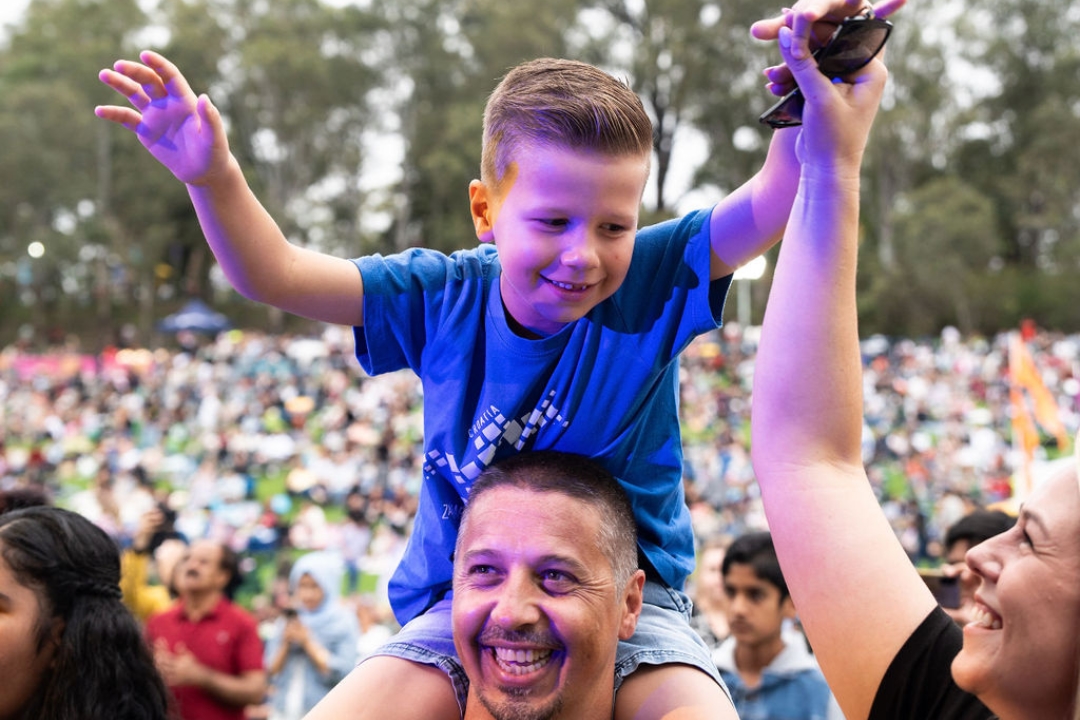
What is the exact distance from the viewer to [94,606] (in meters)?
2.40

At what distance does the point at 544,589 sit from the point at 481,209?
2.37 feet

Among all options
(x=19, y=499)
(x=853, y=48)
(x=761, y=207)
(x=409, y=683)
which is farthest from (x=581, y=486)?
(x=19, y=499)

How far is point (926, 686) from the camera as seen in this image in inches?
54.7

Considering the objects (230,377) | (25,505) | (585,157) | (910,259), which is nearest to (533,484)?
(585,157)

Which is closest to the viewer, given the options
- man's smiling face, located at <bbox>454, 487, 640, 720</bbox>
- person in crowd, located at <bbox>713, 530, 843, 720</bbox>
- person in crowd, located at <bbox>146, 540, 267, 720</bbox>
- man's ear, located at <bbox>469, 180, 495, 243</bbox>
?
man's smiling face, located at <bbox>454, 487, 640, 720</bbox>

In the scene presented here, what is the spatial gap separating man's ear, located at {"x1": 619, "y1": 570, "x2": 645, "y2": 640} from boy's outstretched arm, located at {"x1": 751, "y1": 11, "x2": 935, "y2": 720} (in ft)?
1.51

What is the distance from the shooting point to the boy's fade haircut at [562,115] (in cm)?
185

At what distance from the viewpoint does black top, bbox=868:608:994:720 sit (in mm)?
1379

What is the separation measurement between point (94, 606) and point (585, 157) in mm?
1466

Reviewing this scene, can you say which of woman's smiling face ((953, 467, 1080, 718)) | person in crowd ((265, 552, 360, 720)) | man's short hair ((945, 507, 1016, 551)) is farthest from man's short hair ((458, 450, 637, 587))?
person in crowd ((265, 552, 360, 720))

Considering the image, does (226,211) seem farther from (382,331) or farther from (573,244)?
(573,244)

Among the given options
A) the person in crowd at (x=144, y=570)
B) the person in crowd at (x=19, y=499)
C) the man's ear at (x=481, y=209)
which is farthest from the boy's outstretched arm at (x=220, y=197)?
the person in crowd at (x=144, y=570)

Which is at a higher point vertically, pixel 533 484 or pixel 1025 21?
pixel 1025 21

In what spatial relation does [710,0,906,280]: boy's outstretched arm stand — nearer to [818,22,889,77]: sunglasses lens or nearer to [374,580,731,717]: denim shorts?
[818,22,889,77]: sunglasses lens
